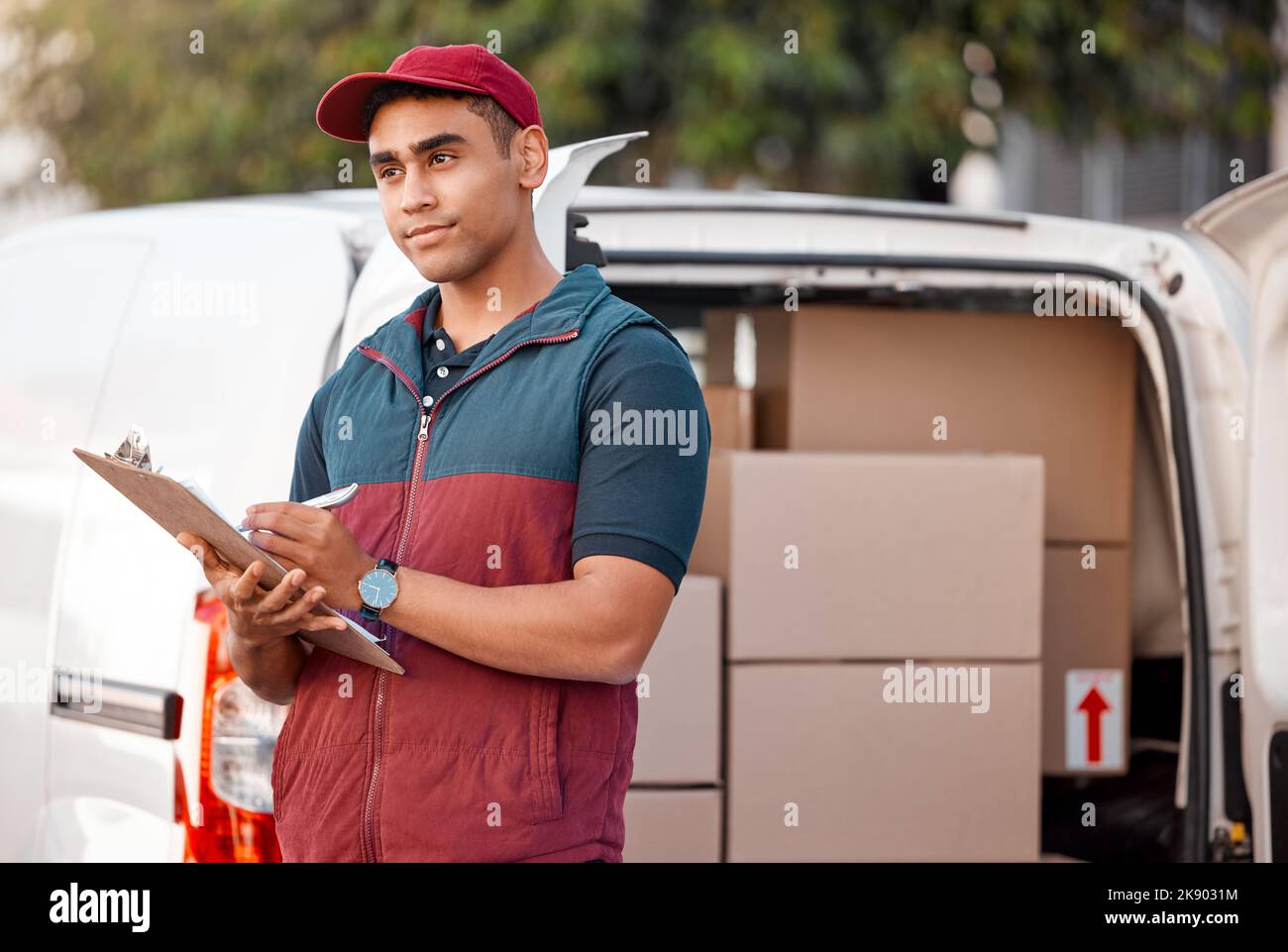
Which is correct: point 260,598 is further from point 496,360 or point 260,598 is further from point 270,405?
point 270,405

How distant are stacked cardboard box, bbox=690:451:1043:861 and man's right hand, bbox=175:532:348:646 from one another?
1525 millimetres

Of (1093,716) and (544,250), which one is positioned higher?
(544,250)

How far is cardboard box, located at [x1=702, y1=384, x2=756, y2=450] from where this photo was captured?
3762 mm

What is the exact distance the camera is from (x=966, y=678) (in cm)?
321

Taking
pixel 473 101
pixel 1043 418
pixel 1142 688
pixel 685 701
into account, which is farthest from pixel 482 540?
pixel 1142 688

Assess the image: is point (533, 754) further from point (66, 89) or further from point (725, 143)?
point (66, 89)

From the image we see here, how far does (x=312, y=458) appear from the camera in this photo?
2020 millimetres

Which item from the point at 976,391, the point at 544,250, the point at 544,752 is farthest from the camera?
the point at 976,391

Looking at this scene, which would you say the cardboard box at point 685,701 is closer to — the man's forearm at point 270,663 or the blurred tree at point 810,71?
the man's forearm at point 270,663

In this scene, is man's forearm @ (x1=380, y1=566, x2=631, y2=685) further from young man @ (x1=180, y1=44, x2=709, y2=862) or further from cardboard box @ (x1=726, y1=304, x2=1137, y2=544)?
cardboard box @ (x1=726, y1=304, x2=1137, y2=544)

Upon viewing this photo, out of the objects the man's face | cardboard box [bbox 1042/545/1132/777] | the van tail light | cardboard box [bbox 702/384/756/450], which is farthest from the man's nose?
cardboard box [bbox 1042/545/1132/777]

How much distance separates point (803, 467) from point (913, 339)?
0.55 metres

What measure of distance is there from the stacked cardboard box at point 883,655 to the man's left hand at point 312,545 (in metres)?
1.54

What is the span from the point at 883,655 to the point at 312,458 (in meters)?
1.49
